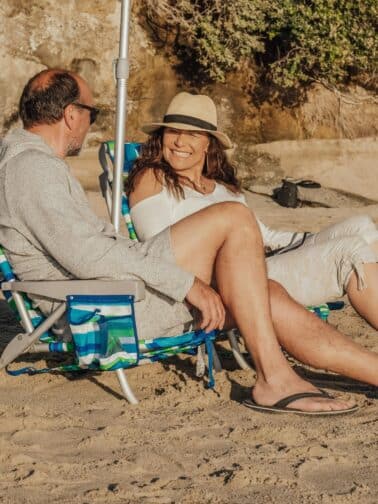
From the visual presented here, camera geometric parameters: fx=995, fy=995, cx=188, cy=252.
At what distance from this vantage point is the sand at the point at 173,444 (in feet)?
10.3

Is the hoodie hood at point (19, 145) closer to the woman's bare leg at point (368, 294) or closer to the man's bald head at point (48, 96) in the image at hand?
the man's bald head at point (48, 96)

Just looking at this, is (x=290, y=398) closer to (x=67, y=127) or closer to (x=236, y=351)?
(x=236, y=351)

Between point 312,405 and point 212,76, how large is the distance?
768cm

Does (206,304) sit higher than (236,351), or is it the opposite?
(206,304)

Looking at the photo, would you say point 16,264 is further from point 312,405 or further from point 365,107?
point 365,107

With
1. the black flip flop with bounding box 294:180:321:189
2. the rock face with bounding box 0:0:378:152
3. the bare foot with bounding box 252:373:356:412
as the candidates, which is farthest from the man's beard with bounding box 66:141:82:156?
the rock face with bounding box 0:0:378:152

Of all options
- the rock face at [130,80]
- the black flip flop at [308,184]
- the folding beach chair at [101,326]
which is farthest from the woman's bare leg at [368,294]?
the rock face at [130,80]

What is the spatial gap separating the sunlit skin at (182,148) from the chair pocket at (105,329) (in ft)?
3.62

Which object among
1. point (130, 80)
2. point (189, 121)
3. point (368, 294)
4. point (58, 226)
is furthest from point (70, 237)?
point (130, 80)

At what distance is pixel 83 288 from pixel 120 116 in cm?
96

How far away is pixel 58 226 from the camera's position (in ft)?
12.3

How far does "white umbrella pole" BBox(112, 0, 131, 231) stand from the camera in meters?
4.35

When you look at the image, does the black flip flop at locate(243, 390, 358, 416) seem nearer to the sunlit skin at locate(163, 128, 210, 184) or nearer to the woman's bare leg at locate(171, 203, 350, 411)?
the woman's bare leg at locate(171, 203, 350, 411)

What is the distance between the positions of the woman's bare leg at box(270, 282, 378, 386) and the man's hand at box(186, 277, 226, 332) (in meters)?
0.25
